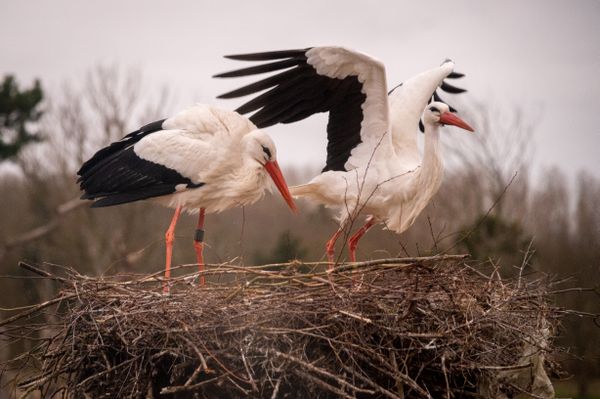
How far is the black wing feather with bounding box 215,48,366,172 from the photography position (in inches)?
239

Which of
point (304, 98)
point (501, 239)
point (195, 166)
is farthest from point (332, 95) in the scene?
point (501, 239)

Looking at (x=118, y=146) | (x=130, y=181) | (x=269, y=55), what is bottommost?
(x=130, y=181)

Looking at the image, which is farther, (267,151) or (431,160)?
(431,160)

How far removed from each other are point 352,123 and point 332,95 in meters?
0.30

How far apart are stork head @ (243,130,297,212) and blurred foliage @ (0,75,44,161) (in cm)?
1433

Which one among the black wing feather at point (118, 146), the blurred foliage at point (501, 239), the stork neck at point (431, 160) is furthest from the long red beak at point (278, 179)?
the blurred foliage at point (501, 239)

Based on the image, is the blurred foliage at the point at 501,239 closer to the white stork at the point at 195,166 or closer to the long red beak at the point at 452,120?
the long red beak at the point at 452,120

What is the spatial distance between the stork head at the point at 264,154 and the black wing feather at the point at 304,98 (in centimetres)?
36

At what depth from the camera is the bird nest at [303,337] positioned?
164 inches

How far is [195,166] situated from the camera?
603 centimetres

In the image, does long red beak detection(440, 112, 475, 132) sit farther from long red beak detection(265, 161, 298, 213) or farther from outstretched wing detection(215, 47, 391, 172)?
long red beak detection(265, 161, 298, 213)

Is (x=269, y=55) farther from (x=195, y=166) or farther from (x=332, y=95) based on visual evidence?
(x=195, y=166)

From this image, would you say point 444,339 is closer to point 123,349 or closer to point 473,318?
point 473,318

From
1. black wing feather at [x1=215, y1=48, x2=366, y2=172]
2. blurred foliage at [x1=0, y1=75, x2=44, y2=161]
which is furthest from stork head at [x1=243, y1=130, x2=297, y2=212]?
blurred foliage at [x1=0, y1=75, x2=44, y2=161]
